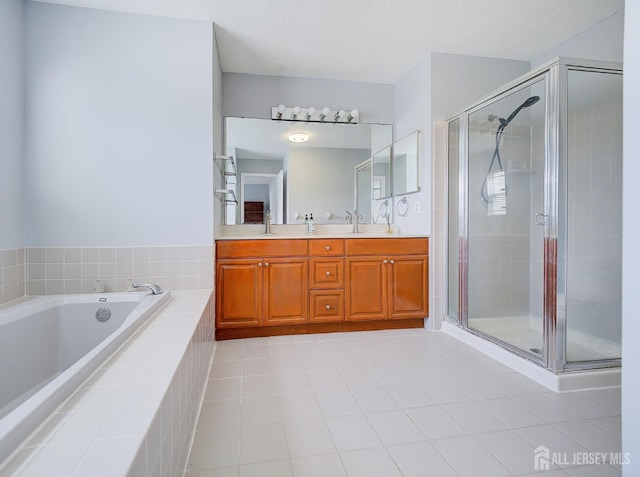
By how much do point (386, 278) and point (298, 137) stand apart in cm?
164

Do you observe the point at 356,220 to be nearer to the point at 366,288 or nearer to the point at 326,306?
the point at 366,288

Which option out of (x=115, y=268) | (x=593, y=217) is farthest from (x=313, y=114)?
(x=593, y=217)

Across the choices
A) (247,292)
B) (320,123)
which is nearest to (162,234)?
(247,292)

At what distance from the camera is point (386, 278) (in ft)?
9.55

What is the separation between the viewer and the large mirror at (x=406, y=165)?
10.1 ft

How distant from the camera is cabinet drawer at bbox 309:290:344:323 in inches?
110

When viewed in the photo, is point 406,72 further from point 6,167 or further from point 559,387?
point 6,167

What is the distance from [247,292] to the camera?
2676 millimetres

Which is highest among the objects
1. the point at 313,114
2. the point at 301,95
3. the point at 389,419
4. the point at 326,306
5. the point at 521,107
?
the point at 301,95

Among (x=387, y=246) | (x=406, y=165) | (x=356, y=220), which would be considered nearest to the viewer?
(x=387, y=246)

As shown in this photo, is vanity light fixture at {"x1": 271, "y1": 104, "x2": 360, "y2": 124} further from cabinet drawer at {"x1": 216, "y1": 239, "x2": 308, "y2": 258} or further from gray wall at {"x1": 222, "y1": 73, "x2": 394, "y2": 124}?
cabinet drawer at {"x1": 216, "y1": 239, "x2": 308, "y2": 258}

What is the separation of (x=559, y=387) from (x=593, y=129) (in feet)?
5.50

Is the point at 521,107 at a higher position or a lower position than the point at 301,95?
lower

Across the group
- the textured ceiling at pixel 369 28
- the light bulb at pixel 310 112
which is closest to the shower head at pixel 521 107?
the textured ceiling at pixel 369 28
